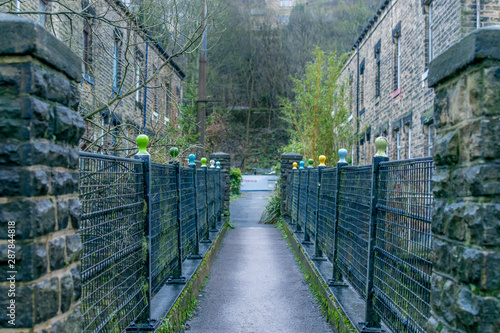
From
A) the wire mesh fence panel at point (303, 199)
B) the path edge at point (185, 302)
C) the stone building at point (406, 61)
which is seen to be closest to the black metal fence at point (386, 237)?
the path edge at point (185, 302)

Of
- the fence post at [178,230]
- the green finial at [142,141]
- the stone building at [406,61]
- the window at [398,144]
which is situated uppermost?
the stone building at [406,61]

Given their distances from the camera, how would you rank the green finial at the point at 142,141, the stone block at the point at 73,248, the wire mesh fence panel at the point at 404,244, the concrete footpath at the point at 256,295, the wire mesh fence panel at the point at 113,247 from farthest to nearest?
1. the concrete footpath at the point at 256,295
2. the green finial at the point at 142,141
3. the wire mesh fence panel at the point at 404,244
4. the wire mesh fence panel at the point at 113,247
5. the stone block at the point at 73,248

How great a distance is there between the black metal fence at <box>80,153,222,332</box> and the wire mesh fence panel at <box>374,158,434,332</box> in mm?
2007

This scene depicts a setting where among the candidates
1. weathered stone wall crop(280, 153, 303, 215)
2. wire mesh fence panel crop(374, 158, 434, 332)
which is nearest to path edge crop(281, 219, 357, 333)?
wire mesh fence panel crop(374, 158, 434, 332)

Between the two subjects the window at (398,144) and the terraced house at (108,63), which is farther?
the window at (398,144)

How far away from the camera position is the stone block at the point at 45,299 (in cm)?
187

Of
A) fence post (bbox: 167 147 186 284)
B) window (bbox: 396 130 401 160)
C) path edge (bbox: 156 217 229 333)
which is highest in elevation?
window (bbox: 396 130 401 160)

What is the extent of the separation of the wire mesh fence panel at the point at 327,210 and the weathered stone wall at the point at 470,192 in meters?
3.01

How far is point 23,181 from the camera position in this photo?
6.02ft

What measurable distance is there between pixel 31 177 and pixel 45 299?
0.56 m

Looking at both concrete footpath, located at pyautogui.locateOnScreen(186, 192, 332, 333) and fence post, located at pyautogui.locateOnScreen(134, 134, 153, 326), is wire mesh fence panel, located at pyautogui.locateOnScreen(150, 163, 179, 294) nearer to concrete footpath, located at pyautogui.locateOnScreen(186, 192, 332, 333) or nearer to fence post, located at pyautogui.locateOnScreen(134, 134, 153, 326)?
fence post, located at pyautogui.locateOnScreen(134, 134, 153, 326)

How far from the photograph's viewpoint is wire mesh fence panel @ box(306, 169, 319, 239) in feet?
23.7

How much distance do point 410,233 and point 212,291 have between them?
12.7 feet

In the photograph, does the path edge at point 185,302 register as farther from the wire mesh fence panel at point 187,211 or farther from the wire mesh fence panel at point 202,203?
the wire mesh fence panel at point 202,203
